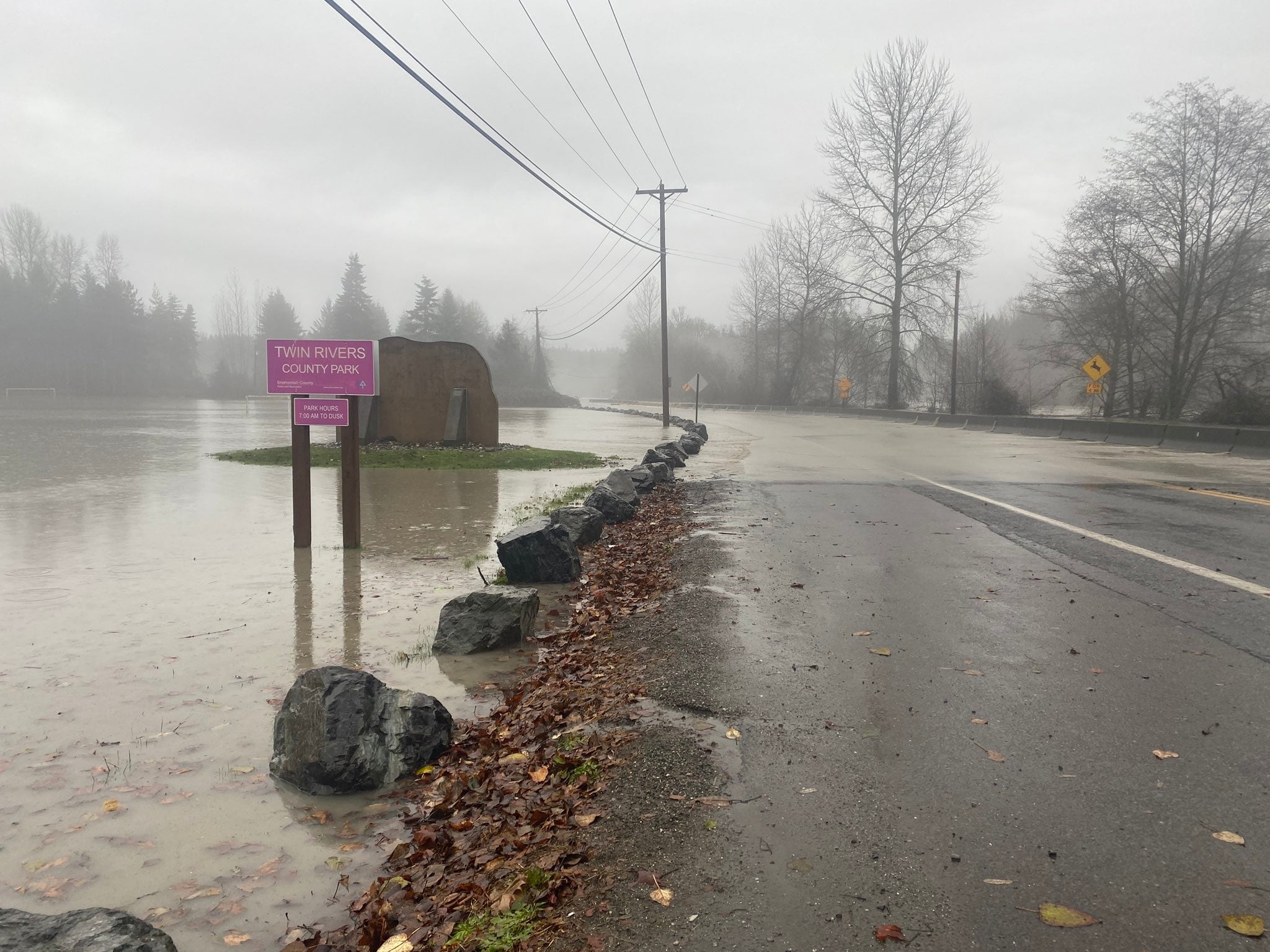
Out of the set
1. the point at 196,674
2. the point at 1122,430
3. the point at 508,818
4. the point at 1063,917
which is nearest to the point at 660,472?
the point at 196,674

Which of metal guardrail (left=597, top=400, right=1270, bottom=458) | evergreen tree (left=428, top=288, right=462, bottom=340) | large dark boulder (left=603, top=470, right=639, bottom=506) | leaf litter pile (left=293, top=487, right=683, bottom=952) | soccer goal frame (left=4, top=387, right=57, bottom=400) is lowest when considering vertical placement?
leaf litter pile (left=293, top=487, right=683, bottom=952)

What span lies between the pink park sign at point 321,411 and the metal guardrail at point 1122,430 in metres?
21.3

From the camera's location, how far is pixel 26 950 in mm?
2504

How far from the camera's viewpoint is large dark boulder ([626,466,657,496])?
45.8 feet

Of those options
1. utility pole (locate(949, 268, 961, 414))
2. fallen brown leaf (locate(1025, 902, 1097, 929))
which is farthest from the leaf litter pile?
utility pole (locate(949, 268, 961, 414))

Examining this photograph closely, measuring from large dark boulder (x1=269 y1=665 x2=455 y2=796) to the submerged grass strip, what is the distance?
48.2 ft

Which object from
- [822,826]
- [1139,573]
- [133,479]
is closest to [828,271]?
[133,479]

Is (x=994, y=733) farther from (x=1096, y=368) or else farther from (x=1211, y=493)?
(x=1096, y=368)

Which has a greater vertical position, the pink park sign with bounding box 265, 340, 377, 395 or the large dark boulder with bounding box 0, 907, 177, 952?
the pink park sign with bounding box 265, 340, 377, 395

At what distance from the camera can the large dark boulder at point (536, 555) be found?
8.16m

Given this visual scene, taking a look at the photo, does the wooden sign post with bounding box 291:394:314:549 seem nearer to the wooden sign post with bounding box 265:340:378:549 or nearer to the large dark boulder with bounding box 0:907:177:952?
the wooden sign post with bounding box 265:340:378:549

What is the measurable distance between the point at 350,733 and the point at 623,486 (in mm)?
8201

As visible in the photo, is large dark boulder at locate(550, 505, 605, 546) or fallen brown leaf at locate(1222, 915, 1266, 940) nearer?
fallen brown leaf at locate(1222, 915, 1266, 940)

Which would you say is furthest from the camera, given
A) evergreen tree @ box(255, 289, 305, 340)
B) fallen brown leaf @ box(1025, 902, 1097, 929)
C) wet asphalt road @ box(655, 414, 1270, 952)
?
evergreen tree @ box(255, 289, 305, 340)
